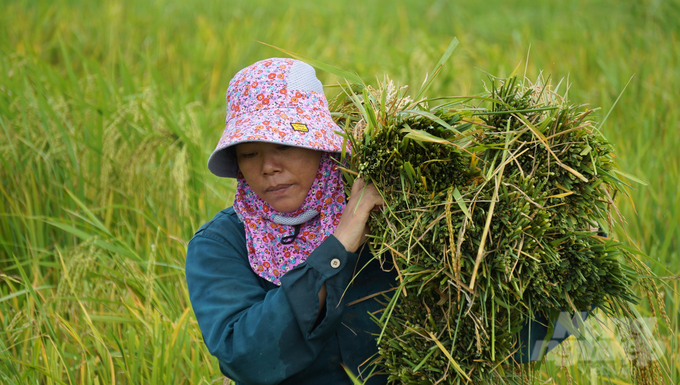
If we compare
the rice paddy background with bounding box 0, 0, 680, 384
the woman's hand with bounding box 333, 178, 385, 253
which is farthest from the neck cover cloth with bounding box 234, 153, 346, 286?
the rice paddy background with bounding box 0, 0, 680, 384

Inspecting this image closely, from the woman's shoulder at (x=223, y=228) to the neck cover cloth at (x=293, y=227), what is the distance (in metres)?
0.06

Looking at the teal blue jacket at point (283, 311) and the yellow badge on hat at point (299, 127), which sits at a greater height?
the yellow badge on hat at point (299, 127)

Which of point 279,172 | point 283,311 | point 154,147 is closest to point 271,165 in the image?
point 279,172

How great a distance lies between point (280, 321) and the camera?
1228 millimetres

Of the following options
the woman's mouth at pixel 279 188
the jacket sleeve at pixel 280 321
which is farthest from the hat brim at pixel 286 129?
the jacket sleeve at pixel 280 321

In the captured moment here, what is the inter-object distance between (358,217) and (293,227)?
0.25 meters

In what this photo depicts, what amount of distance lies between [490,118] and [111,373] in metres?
1.57

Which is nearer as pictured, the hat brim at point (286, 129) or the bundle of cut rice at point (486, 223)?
the bundle of cut rice at point (486, 223)

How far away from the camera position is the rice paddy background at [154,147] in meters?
2.02

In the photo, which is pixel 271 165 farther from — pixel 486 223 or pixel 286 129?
pixel 486 223

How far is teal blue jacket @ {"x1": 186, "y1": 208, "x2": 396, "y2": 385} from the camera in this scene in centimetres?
124

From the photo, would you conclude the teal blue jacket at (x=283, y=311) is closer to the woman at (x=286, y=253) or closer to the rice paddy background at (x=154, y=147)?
the woman at (x=286, y=253)

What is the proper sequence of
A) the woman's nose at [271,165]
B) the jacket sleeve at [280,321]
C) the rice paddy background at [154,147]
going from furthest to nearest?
1. the rice paddy background at [154,147]
2. the woman's nose at [271,165]
3. the jacket sleeve at [280,321]

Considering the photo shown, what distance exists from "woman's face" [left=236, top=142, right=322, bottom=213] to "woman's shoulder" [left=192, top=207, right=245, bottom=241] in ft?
0.50
